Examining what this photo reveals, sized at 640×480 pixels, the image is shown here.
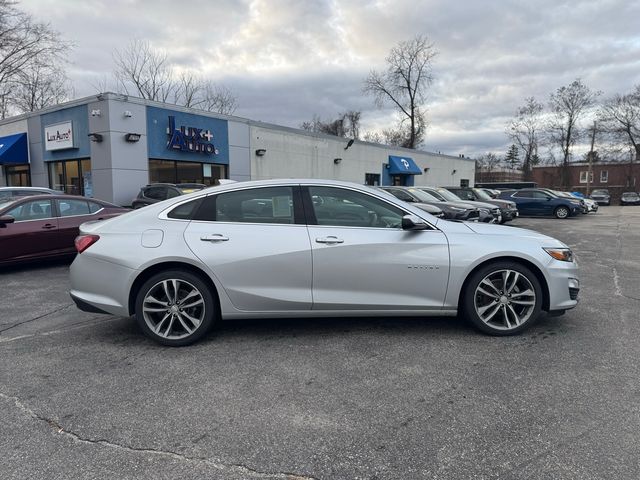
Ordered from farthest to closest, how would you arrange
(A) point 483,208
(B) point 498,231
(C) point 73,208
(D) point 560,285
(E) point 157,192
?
(E) point 157,192 → (A) point 483,208 → (C) point 73,208 → (B) point 498,231 → (D) point 560,285

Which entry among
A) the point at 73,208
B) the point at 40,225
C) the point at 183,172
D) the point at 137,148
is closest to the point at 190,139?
the point at 183,172

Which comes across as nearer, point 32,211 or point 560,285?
point 560,285

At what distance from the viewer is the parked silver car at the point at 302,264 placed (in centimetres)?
388

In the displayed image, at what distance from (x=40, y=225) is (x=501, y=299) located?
7478mm

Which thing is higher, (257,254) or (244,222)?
(244,222)

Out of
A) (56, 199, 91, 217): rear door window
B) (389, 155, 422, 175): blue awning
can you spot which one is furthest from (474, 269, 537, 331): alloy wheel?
(389, 155, 422, 175): blue awning

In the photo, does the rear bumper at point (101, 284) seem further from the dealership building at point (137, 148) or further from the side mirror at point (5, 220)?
the dealership building at point (137, 148)

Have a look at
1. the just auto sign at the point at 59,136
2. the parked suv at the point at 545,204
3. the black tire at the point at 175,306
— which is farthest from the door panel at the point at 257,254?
the parked suv at the point at 545,204

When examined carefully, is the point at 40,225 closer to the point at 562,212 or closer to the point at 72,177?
the point at 72,177

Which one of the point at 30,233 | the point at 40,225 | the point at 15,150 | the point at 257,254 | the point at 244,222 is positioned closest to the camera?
the point at 257,254

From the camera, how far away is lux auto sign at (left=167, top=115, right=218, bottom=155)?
55.9ft

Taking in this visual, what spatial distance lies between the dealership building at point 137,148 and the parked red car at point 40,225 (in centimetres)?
819

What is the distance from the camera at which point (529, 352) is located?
12.4 feet

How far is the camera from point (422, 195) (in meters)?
14.4
